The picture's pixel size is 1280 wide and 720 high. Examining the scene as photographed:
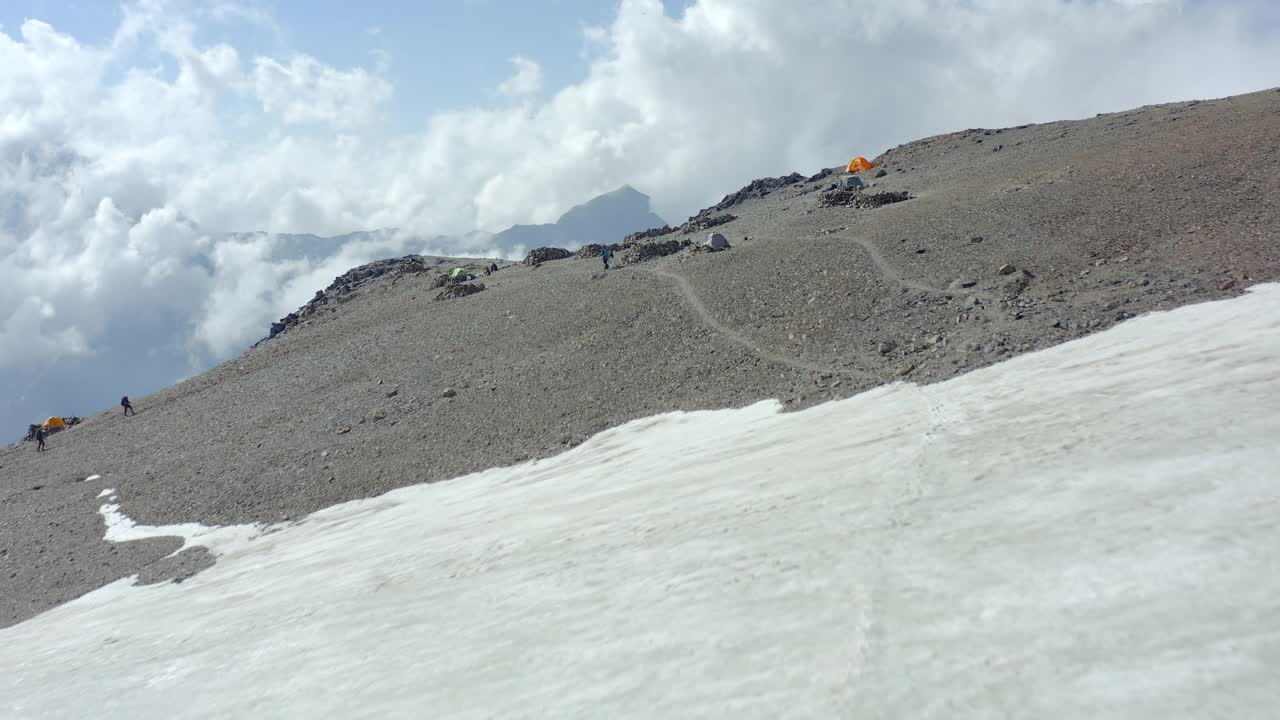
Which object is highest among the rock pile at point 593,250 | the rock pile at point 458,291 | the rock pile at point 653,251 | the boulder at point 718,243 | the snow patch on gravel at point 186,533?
the rock pile at point 593,250

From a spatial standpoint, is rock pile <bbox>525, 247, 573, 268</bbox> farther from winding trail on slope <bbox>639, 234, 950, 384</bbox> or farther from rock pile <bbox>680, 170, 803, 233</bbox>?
winding trail on slope <bbox>639, 234, 950, 384</bbox>

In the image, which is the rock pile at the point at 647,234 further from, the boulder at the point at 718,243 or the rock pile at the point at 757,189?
the boulder at the point at 718,243

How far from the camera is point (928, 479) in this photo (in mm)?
9352

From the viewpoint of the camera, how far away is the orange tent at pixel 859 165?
48062 millimetres

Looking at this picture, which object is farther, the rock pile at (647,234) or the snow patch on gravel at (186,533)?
the rock pile at (647,234)

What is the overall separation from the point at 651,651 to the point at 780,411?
8482 mm

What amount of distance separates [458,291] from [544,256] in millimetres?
8417

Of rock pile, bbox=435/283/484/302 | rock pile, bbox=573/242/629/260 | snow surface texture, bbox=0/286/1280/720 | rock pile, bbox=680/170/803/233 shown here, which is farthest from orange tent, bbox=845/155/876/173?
snow surface texture, bbox=0/286/1280/720

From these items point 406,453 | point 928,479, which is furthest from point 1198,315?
point 406,453

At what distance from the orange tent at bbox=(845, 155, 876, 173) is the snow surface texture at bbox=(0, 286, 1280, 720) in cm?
3640

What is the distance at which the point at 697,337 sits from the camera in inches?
874

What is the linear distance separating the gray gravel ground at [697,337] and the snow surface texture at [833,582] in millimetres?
1972

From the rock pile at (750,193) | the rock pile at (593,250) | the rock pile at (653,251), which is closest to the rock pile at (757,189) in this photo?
the rock pile at (750,193)

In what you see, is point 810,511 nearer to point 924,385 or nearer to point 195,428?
point 924,385
